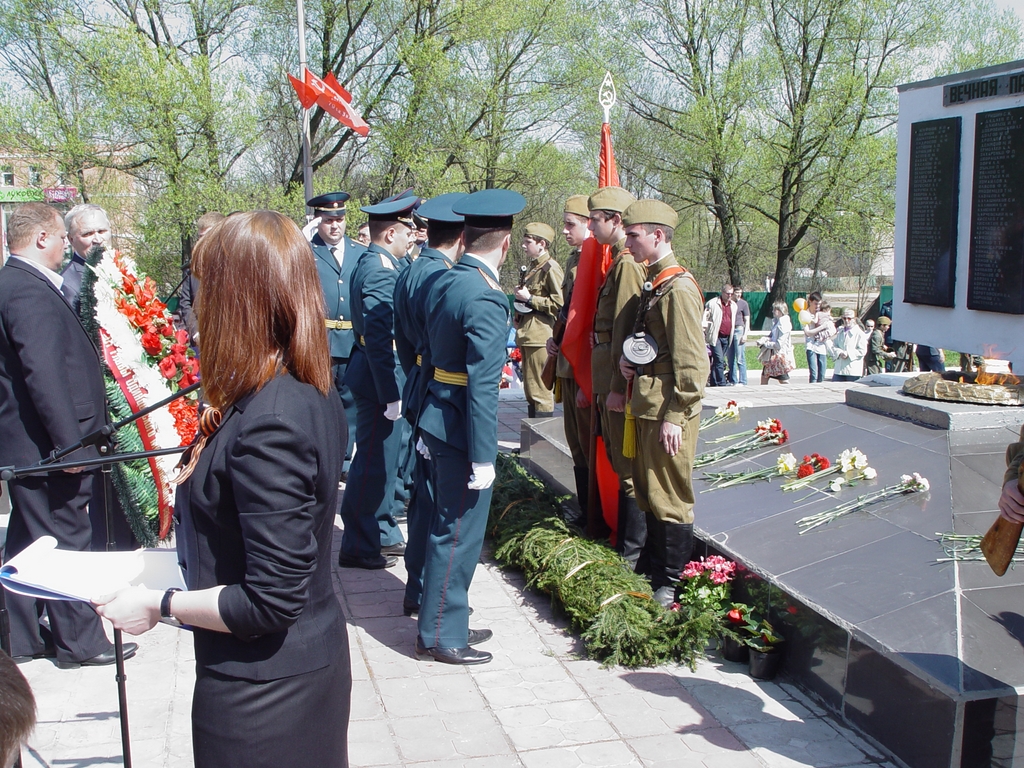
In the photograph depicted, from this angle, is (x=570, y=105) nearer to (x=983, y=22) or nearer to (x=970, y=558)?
(x=983, y=22)

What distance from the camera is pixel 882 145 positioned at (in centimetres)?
2611

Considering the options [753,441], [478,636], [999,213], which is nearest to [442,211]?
[478,636]

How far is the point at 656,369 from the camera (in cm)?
464

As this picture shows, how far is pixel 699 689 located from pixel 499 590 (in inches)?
59.2

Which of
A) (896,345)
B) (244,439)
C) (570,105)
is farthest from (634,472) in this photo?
(570,105)

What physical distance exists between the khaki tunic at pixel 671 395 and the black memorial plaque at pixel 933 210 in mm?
3474

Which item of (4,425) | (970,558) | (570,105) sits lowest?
(970,558)

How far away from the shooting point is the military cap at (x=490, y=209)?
4051 millimetres

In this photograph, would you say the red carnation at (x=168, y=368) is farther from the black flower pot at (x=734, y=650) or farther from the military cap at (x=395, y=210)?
the black flower pot at (x=734, y=650)

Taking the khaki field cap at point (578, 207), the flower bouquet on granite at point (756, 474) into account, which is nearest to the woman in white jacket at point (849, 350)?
the khaki field cap at point (578, 207)

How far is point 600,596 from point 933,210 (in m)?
4.56

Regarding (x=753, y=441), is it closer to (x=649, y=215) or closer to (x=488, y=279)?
(x=649, y=215)

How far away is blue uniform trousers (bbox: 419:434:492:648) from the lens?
413 centimetres

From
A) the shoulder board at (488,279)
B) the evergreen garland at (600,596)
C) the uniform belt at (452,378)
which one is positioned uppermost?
the shoulder board at (488,279)
